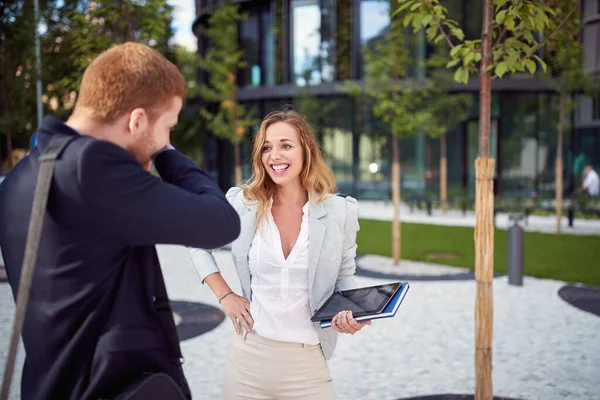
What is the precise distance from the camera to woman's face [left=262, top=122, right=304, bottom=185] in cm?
300

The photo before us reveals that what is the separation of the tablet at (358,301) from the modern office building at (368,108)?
79.3ft

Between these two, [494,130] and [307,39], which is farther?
[307,39]

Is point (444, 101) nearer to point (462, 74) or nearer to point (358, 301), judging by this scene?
point (462, 74)

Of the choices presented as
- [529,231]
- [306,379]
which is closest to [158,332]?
[306,379]

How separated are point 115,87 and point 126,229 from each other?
364 millimetres

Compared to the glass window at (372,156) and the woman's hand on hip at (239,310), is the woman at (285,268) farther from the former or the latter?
the glass window at (372,156)

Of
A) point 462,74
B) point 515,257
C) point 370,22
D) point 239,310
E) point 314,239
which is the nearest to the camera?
point 239,310

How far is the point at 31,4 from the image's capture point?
1205 cm

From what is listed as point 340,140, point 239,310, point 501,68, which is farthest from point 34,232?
point 340,140

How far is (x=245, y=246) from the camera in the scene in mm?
3006

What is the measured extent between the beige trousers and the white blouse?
50 millimetres

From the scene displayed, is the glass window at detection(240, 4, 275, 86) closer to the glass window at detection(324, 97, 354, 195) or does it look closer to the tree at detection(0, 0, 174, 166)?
the glass window at detection(324, 97, 354, 195)

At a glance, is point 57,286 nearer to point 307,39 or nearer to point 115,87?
point 115,87

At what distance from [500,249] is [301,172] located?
1137cm
